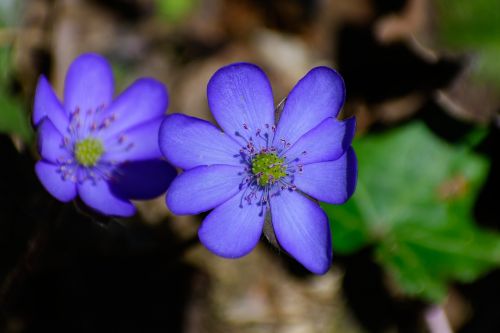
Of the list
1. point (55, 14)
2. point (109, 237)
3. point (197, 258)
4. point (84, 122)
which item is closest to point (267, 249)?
point (197, 258)

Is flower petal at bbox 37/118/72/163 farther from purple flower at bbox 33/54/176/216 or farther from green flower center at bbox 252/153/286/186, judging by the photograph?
green flower center at bbox 252/153/286/186

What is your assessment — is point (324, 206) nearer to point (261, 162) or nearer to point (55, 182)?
point (261, 162)

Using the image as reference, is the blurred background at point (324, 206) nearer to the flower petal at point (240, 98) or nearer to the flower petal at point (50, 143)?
the flower petal at point (50, 143)

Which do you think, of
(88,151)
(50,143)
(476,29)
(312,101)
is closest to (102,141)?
(88,151)

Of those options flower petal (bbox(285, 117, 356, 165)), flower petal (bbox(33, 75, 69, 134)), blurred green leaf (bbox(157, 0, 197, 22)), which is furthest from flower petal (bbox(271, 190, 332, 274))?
blurred green leaf (bbox(157, 0, 197, 22))

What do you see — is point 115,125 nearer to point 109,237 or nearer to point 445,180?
point 109,237

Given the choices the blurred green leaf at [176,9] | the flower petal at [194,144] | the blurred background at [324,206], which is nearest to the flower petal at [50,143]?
the flower petal at [194,144]
